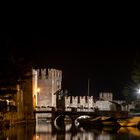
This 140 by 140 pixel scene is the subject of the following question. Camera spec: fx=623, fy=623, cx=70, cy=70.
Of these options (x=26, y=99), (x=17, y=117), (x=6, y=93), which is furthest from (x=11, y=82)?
(x=26, y=99)

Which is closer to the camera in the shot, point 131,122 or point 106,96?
point 131,122

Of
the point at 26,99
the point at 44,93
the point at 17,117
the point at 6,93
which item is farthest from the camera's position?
the point at 44,93

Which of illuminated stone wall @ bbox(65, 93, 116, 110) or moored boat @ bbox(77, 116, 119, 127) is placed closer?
moored boat @ bbox(77, 116, 119, 127)

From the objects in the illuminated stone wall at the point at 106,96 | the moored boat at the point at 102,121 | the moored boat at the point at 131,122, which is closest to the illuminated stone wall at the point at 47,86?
the illuminated stone wall at the point at 106,96

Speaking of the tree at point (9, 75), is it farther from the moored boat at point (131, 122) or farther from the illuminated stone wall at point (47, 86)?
the illuminated stone wall at point (47, 86)

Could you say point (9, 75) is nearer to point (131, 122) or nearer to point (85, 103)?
point (131, 122)

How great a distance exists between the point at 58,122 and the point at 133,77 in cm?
1039

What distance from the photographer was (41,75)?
7519 cm

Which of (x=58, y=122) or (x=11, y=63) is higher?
(x=11, y=63)

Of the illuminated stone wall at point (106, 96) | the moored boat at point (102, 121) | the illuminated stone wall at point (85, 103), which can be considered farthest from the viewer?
the illuminated stone wall at point (106, 96)

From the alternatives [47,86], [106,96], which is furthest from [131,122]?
[106,96]

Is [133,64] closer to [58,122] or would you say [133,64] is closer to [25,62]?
[58,122]

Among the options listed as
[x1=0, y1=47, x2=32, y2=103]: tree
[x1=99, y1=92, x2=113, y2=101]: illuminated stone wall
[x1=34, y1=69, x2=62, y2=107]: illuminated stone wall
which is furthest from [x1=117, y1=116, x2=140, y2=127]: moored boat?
[x1=99, y1=92, x2=113, y2=101]: illuminated stone wall

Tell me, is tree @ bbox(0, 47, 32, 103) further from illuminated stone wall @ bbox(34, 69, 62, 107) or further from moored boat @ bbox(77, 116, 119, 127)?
illuminated stone wall @ bbox(34, 69, 62, 107)
